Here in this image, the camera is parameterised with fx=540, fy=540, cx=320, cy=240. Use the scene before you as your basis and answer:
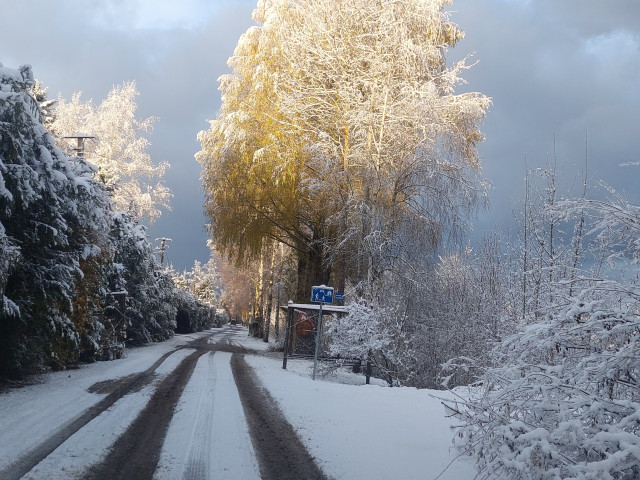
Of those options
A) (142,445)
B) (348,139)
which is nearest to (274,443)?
(142,445)

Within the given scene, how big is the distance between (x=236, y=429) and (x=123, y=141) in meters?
29.7

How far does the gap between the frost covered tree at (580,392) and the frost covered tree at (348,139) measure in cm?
1141

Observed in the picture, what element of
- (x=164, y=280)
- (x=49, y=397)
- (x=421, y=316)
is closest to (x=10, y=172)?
(x=49, y=397)

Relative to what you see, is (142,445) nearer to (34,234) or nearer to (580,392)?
(580,392)

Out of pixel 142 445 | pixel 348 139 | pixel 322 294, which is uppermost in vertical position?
pixel 348 139

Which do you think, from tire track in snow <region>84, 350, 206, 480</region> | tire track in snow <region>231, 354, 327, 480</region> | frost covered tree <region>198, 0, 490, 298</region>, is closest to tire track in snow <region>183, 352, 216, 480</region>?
tire track in snow <region>84, 350, 206, 480</region>

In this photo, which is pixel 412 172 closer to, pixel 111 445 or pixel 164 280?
pixel 111 445

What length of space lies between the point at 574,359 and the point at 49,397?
8.95 meters

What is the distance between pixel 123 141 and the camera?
3372 centimetres

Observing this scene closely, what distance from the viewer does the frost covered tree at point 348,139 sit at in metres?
16.6

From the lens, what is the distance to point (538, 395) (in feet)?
13.4

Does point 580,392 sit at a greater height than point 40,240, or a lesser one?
lesser

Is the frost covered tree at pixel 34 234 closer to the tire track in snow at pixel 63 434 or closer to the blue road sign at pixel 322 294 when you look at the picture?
the tire track in snow at pixel 63 434

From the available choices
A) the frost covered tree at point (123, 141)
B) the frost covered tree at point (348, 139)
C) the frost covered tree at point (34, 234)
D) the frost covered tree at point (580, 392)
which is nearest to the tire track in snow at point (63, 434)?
the frost covered tree at point (34, 234)
